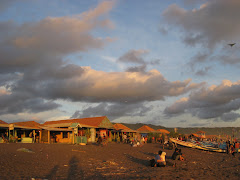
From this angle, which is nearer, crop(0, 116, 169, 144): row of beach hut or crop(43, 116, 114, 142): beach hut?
crop(0, 116, 169, 144): row of beach hut

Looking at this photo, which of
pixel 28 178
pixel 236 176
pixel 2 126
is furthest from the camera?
pixel 2 126

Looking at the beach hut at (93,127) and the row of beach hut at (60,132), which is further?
the beach hut at (93,127)

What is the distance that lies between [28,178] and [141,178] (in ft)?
15.9

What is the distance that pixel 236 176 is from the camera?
12.2m

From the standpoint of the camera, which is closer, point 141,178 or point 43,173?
point 141,178

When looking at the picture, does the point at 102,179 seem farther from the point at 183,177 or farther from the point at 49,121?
the point at 49,121

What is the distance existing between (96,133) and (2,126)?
15977 mm

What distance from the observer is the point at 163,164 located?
1439 centimetres

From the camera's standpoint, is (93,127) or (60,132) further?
(93,127)

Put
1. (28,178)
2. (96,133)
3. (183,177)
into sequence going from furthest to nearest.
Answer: (96,133) < (183,177) < (28,178)

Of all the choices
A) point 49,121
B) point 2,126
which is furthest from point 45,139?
point 49,121

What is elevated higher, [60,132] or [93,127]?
[93,127]

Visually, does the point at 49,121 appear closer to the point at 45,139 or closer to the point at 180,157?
the point at 45,139

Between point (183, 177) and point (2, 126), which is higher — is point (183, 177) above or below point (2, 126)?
below
